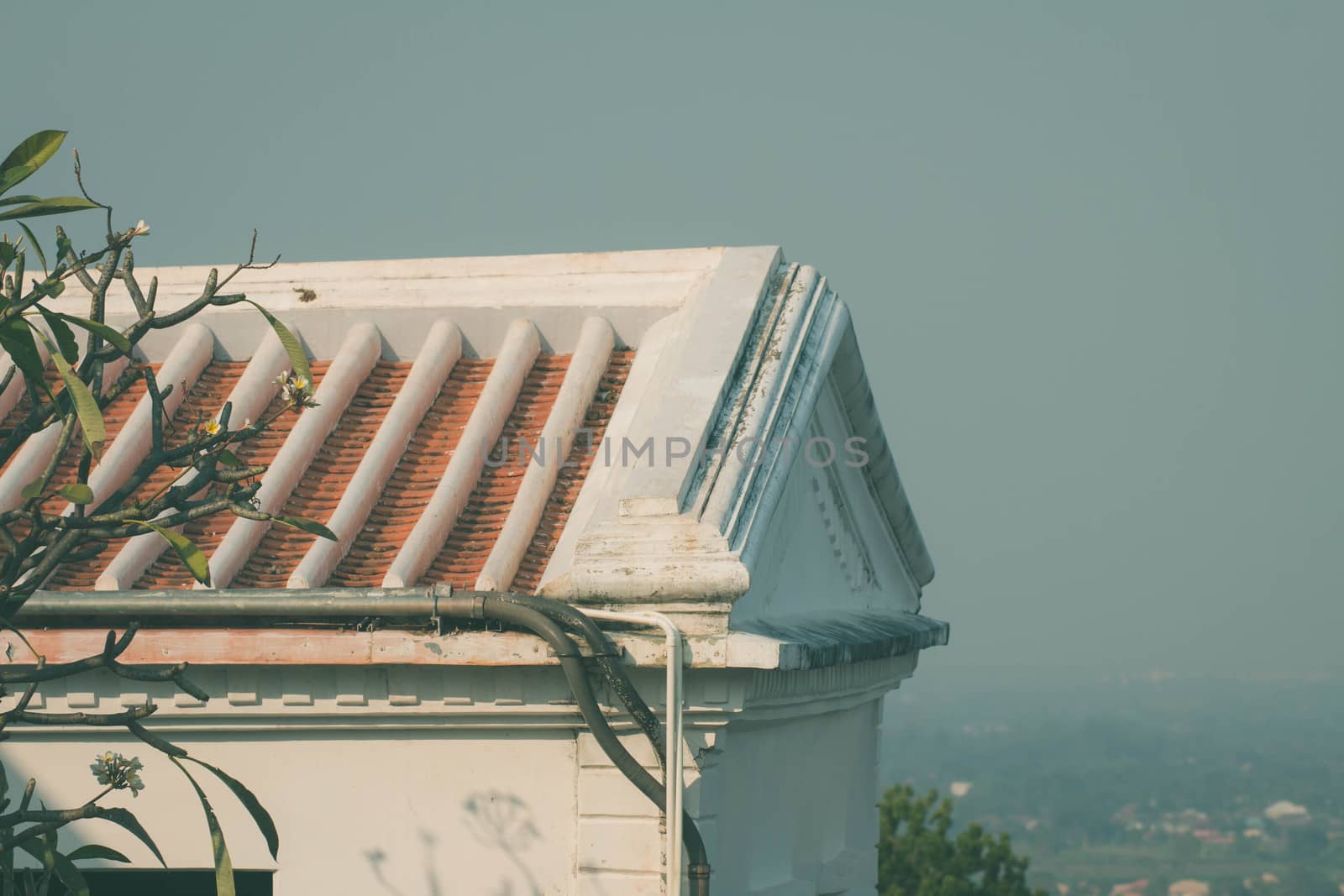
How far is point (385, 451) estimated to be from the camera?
8469 millimetres

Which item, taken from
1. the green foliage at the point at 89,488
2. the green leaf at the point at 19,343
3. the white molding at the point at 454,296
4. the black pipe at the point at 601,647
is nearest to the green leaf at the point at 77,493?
the green foliage at the point at 89,488

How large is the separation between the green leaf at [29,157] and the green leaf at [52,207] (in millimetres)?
168

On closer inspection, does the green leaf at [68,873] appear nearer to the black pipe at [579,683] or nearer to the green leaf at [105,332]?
the black pipe at [579,683]

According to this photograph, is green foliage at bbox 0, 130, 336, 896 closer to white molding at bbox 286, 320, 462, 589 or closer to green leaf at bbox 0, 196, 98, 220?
green leaf at bbox 0, 196, 98, 220

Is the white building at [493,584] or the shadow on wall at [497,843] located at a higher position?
the white building at [493,584]

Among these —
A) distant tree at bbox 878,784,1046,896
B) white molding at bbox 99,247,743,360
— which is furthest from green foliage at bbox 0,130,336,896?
distant tree at bbox 878,784,1046,896

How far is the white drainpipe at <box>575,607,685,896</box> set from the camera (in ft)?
22.6

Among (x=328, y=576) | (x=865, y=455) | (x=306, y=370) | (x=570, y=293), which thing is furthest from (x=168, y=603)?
(x=865, y=455)

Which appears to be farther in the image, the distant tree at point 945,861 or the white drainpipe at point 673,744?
the distant tree at point 945,861

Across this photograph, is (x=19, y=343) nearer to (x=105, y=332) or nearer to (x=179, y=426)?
(x=105, y=332)

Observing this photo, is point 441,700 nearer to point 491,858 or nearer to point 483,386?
point 491,858

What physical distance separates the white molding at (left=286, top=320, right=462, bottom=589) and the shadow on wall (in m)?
1.25

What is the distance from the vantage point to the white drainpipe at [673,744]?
6.89m

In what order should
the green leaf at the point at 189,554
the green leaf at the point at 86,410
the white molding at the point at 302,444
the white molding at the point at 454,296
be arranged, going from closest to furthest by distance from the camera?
1. the green leaf at the point at 86,410
2. the green leaf at the point at 189,554
3. the white molding at the point at 302,444
4. the white molding at the point at 454,296
